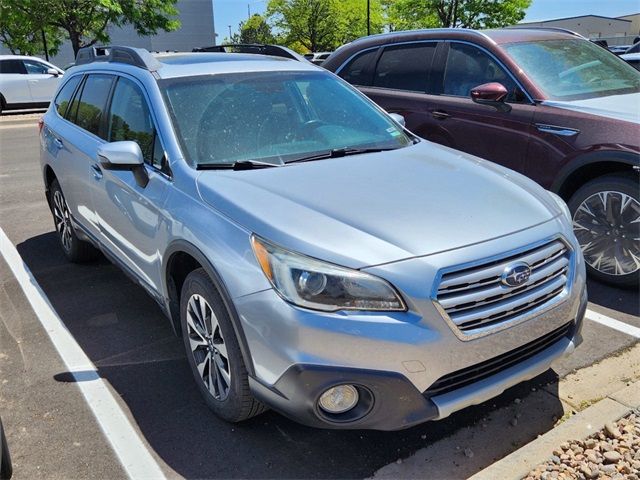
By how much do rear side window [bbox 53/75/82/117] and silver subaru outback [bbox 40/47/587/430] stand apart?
1356mm

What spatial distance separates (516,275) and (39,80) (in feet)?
66.4

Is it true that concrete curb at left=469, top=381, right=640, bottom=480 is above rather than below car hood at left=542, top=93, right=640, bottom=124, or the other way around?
below

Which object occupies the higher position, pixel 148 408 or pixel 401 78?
pixel 401 78

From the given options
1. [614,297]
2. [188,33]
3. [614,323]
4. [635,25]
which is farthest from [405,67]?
[635,25]

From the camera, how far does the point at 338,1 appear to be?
46.6 meters

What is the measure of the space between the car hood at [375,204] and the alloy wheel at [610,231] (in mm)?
1338

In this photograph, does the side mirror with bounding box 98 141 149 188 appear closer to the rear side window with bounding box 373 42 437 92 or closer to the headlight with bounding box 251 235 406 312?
the headlight with bounding box 251 235 406 312

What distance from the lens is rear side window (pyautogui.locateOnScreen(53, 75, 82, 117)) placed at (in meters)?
4.83

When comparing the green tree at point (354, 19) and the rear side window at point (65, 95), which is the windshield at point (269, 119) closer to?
the rear side window at point (65, 95)

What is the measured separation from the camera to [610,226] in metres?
4.07

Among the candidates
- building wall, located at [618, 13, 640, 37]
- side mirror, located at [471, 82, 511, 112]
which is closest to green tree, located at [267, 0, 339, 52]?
building wall, located at [618, 13, 640, 37]

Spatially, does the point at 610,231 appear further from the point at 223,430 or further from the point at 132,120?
the point at 132,120

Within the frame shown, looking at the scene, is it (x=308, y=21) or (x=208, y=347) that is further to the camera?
(x=308, y=21)

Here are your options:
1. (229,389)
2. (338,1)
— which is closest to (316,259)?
(229,389)
